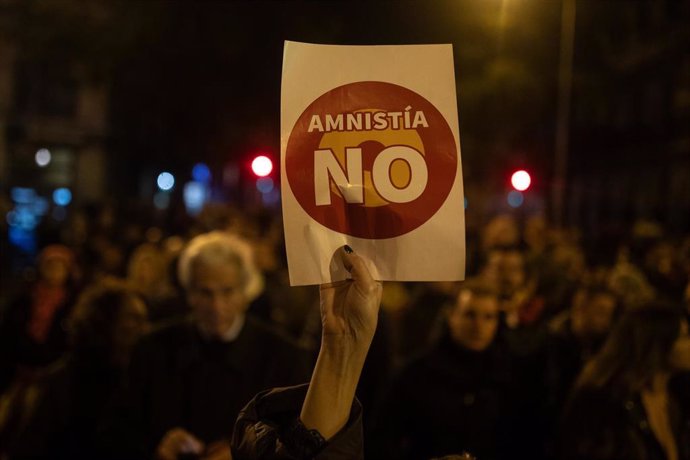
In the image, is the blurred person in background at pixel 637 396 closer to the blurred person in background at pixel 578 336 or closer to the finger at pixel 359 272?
the blurred person in background at pixel 578 336

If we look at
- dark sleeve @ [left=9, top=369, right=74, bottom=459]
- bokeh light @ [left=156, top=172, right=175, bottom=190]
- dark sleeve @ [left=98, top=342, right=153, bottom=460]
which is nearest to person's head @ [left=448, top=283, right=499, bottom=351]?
dark sleeve @ [left=98, top=342, right=153, bottom=460]

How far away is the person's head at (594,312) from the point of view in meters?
5.06

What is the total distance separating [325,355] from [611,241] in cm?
906

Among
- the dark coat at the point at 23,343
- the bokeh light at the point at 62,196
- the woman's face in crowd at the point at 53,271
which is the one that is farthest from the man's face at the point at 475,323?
the bokeh light at the point at 62,196

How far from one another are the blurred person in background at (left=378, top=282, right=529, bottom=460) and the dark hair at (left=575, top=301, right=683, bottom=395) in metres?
0.45

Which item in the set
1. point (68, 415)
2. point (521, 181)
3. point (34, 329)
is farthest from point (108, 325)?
point (521, 181)

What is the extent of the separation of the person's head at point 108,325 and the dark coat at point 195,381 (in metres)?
0.69

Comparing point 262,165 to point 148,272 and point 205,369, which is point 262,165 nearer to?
point 205,369

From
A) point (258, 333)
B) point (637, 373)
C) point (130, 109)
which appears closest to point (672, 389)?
point (637, 373)

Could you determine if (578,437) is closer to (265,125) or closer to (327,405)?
(327,405)

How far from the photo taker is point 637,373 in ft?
12.0

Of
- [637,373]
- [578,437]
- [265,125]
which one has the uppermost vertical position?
[265,125]

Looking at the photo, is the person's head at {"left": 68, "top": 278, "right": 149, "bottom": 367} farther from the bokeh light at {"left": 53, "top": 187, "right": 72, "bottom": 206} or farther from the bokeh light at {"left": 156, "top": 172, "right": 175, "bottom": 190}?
the bokeh light at {"left": 53, "top": 187, "right": 72, "bottom": 206}

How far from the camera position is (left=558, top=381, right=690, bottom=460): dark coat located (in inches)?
136
